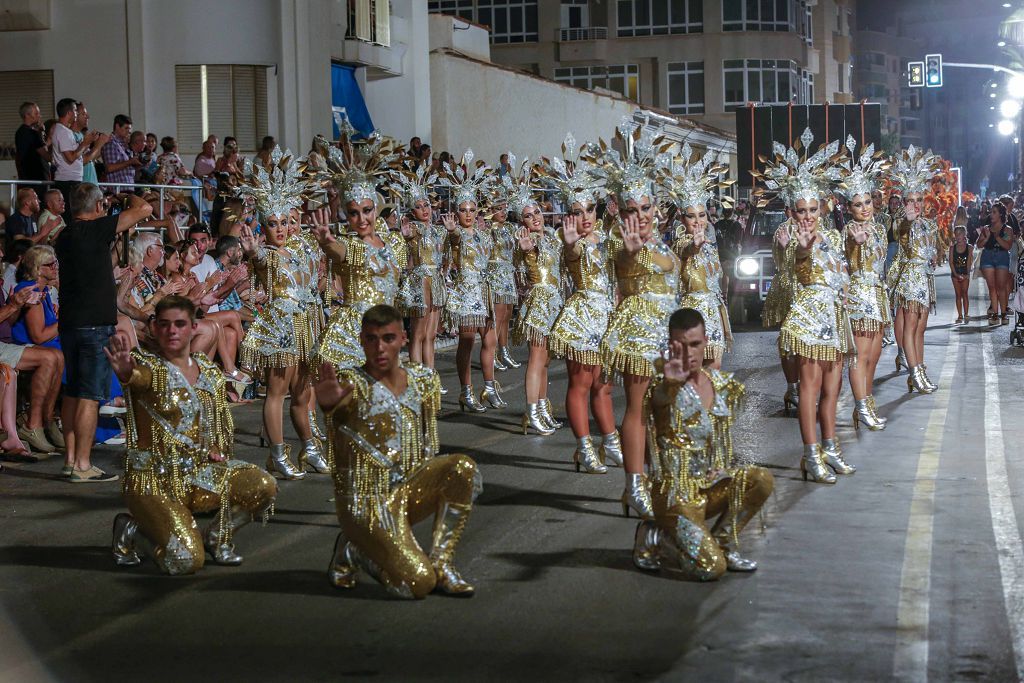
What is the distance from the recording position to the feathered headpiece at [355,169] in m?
10.1

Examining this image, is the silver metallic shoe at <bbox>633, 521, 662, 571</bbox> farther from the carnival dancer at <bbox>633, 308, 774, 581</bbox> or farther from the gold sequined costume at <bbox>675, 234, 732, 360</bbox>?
the gold sequined costume at <bbox>675, 234, 732, 360</bbox>

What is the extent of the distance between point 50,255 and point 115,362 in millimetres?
4868

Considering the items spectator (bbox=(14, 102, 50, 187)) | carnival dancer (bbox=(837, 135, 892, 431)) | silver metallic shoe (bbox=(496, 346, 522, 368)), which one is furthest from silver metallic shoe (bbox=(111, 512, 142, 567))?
silver metallic shoe (bbox=(496, 346, 522, 368))

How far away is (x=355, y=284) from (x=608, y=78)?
162ft

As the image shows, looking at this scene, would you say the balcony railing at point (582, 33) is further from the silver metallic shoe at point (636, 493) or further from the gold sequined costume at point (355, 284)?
the silver metallic shoe at point (636, 493)

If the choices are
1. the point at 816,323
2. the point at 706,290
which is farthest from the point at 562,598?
the point at 706,290

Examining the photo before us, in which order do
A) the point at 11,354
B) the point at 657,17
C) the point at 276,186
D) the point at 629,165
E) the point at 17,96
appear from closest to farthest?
the point at 629,165, the point at 276,186, the point at 11,354, the point at 17,96, the point at 657,17

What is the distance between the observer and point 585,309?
1006 centimetres

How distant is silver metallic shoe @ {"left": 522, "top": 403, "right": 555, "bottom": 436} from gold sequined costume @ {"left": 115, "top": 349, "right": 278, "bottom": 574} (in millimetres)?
4806

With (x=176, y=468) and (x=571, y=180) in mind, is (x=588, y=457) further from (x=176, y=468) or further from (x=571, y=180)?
(x=176, y=468)

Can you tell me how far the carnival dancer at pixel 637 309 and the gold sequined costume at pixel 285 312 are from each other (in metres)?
2.46

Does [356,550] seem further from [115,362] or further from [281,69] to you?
[281,69]

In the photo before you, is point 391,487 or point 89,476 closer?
point 391,487

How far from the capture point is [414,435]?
6945 mm
